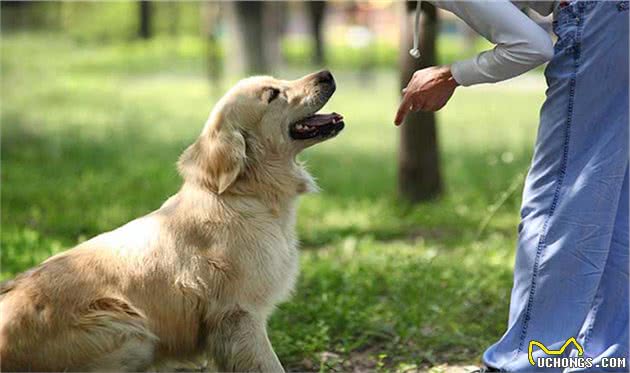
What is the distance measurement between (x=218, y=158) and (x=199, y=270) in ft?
1.73

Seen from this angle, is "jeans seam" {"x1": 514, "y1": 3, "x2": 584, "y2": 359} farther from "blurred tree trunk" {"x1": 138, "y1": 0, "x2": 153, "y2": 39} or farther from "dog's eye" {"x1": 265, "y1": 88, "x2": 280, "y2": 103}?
"blurred tree trunk" {"x1": 138, "y1": 0, "x2": 153, "y2": 39}

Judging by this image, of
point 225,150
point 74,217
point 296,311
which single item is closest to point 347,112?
point 74,217

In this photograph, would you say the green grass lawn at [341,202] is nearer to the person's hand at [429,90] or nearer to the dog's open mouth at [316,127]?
the dog's open mouth at [316,127]

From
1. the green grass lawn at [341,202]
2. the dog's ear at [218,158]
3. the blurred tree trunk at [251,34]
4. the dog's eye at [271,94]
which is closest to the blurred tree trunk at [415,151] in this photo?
the green grass lawn at [341,202]

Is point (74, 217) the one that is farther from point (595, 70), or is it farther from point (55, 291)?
point (595, 70)

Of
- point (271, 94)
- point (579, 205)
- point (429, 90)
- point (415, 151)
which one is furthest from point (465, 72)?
point (415, 151)

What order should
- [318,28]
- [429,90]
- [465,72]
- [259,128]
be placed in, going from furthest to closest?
[318,28] → [259,128] → [429,90] → [465,72]

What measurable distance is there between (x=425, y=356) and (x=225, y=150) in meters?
Answer: 1.63

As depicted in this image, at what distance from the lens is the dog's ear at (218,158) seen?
4672 millimetres

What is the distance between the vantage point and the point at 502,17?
14.1 ft

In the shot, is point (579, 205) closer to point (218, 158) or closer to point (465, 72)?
point (465, 72)

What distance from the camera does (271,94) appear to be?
490cm

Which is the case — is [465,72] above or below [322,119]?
above

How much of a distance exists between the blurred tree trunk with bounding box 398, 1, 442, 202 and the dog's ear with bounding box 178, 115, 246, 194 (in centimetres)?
484
